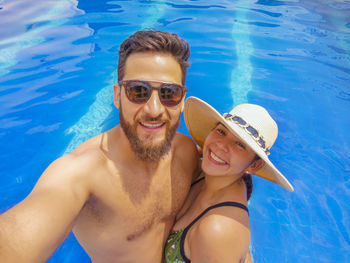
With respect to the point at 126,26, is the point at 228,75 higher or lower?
lower

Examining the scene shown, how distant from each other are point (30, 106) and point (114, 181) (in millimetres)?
3612

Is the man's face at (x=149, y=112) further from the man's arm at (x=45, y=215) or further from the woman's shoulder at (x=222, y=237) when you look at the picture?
the woman's shoulder at (x=222, y=237)

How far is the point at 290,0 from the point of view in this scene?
1020 centimetres

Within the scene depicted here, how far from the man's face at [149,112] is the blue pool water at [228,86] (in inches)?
72.9

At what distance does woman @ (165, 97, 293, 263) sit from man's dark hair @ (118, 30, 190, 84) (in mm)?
365

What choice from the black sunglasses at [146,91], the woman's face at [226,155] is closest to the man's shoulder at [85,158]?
the black sunglasses at [146,91]

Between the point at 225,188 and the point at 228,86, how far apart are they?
411 centimetres

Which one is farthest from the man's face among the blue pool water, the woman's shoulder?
the blue pool water

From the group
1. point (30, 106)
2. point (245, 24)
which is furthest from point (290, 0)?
point (30, 106)

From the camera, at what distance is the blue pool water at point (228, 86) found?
3.36m

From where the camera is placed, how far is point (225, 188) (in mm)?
1920

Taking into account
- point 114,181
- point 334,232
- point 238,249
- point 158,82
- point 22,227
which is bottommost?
point 334,232

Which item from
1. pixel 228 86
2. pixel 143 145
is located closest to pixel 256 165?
pixel 143 145

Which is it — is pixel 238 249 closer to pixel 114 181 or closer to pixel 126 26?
pixel 114 181
